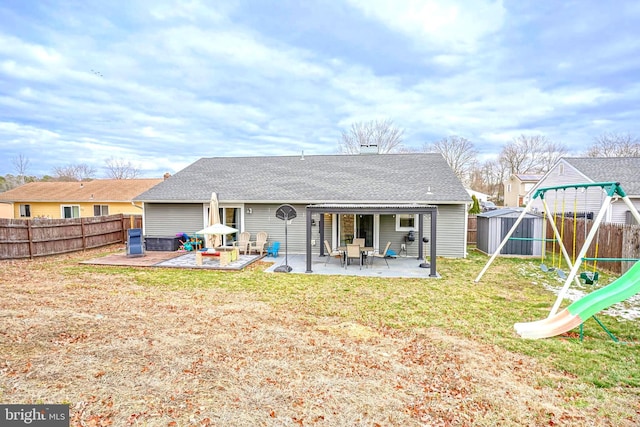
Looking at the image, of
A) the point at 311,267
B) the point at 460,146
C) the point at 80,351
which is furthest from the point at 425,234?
the point at 460,146

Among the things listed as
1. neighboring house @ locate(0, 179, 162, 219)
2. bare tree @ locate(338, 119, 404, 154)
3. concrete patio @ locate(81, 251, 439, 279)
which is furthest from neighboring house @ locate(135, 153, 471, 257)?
bare tree @ locate(338, 119, 404, 154)

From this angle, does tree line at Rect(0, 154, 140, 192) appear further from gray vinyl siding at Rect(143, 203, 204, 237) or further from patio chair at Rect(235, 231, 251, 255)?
patio chair at Rect(235, 231, 251, 255)

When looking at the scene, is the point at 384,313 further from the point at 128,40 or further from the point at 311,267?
the point at 128,40

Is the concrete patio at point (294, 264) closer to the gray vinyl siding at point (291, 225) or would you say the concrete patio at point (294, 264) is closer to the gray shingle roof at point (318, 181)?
the gray vinyl siding at point (291, 225)

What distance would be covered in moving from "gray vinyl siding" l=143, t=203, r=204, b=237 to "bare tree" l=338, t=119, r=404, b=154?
21.3m

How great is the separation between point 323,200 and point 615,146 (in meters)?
42.7

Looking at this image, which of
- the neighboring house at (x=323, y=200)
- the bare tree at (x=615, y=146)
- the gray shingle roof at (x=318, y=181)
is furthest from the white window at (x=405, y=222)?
the bare tree at (x=615, y=146)

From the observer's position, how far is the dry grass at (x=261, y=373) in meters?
3.26

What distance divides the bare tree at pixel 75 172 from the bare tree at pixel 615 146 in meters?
70.7

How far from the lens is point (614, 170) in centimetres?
1873

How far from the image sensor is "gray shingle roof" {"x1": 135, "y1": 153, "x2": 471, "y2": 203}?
43.5 ft

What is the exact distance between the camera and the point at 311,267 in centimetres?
1080

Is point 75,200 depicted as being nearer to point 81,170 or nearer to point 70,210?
point 70,210

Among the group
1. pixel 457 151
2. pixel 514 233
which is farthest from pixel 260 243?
pixel 457 151
